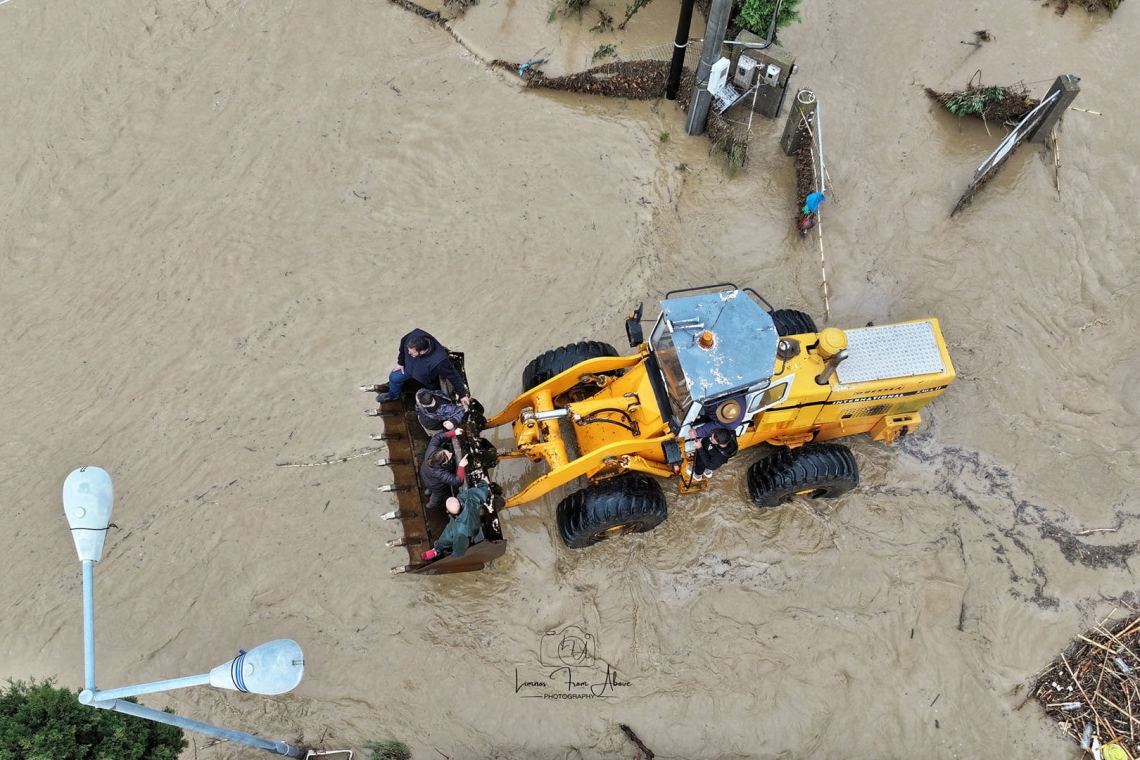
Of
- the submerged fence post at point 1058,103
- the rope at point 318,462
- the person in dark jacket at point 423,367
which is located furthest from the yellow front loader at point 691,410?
the submerged fence post at point 1058,103

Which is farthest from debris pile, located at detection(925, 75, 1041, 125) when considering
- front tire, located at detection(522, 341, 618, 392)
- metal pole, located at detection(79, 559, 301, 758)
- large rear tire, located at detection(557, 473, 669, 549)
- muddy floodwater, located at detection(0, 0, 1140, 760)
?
metal pole, located at detection(79, 559, 301, 758)

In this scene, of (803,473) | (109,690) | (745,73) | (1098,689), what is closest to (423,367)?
(109,690)

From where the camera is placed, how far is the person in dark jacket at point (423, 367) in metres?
7.17

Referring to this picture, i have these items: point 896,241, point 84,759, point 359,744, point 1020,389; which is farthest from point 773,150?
point 84,759

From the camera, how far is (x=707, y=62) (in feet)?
31.2

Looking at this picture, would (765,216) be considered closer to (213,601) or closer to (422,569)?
(422,569)

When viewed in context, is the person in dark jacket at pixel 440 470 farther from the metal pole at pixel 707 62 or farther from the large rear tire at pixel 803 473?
the metal pole at pixel 707 62

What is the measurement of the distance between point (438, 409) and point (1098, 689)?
7191mm

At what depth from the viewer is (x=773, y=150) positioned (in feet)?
33.8

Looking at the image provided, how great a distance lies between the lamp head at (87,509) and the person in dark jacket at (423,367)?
2925mm

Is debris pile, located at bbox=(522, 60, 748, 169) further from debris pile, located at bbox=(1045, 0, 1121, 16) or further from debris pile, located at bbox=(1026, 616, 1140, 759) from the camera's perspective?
debris pile, located at bbox=(1026, 616, 1140, 759)

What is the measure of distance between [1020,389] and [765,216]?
3.77m

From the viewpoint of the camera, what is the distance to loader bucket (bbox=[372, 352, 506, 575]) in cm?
704

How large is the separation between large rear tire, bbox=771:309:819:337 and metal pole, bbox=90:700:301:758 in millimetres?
6588
